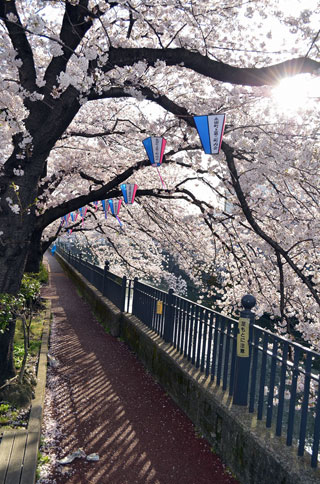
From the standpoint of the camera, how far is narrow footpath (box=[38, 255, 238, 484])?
13.7 feet

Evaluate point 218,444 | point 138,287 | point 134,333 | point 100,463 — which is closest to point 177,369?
point 218,444

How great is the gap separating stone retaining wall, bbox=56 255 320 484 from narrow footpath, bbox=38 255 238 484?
172mm

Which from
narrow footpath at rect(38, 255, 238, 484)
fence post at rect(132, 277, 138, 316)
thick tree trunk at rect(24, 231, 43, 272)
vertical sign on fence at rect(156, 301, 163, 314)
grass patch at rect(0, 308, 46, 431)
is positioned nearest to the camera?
narrow footpath at rect(38, 255, 238, 484)

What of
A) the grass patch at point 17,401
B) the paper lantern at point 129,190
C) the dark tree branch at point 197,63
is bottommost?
the grass patch at point 17,401

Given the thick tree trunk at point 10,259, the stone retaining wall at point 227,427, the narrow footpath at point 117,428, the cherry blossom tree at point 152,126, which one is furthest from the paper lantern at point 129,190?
the thick tree trunk at point 10,259

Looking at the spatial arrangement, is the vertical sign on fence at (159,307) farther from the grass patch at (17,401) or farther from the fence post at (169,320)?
the grass patch at (17,401)

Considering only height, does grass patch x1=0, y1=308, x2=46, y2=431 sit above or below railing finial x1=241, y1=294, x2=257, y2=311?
below

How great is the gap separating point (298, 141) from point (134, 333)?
535cm

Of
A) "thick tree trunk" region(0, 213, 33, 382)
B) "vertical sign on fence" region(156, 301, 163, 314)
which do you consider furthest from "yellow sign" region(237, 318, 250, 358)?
"vertical sign on fence" region(156, 301, 163, 314)

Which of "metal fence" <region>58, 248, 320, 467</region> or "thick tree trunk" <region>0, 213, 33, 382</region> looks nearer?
"metal fence" <region>58, 248, 320, 467</region>

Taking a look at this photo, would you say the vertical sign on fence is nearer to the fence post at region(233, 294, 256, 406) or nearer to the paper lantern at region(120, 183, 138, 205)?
the paper lantern at region(120, 183, 138, 205)

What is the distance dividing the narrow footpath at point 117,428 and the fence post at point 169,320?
33.0 inches

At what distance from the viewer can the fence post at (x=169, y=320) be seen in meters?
7.04

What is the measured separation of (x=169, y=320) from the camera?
23.3ft
